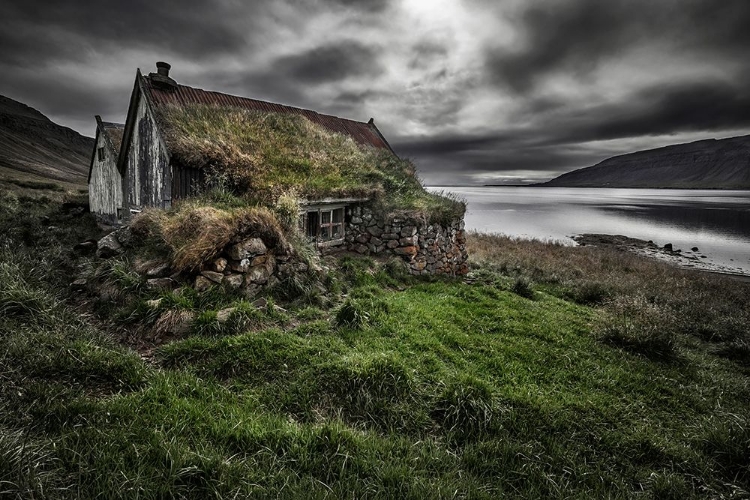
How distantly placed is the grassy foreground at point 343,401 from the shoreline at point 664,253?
2219 cm

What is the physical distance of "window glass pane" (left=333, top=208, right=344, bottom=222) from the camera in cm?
1266

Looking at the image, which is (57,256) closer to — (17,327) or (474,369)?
(17,327)

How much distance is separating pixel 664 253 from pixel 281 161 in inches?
1432

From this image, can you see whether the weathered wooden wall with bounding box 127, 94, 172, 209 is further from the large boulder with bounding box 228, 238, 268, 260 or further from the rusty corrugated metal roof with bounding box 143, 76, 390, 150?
the large boulder with bounding box 228, 238, 268, 260

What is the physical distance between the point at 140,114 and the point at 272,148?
5458 millimetres

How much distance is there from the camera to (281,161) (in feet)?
41.5

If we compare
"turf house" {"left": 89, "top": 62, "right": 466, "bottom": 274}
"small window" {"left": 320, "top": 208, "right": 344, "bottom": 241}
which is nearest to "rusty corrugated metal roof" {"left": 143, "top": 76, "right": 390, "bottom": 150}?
"turf house" {"left": 89, "top": 62, "right": 466, "bottom": 274}

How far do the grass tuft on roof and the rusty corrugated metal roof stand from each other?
3.94 feet

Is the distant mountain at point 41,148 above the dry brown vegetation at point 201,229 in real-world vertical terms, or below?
above

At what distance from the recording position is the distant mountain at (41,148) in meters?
60.6

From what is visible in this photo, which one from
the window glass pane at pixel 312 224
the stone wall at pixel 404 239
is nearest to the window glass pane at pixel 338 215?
the stone wall at pixel 404 239

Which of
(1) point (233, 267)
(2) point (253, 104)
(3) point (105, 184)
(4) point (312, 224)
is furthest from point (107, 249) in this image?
(2) point (253, 104)

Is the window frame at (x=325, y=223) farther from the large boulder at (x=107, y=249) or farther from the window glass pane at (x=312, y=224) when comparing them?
the large boulder at (x=107, y=249)

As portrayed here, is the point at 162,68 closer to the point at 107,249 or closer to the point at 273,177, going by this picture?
the point at 273,177
